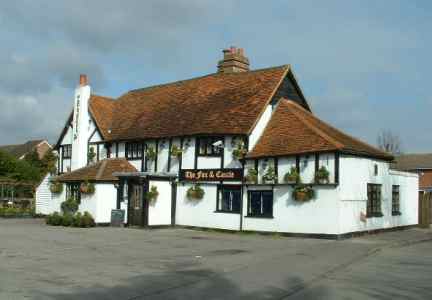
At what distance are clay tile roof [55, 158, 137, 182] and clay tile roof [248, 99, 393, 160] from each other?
7.57 metres

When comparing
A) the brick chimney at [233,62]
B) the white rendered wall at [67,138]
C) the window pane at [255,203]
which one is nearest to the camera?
the window pane at [255,203]

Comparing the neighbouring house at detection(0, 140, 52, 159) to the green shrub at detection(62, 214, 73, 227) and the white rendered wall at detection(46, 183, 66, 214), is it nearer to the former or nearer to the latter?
the white rendered wall at detection(46, 183, 66, 214)

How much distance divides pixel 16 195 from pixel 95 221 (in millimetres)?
14859

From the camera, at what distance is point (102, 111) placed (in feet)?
111

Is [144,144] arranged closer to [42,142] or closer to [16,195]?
[16,195]

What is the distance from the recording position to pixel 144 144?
29609 mm

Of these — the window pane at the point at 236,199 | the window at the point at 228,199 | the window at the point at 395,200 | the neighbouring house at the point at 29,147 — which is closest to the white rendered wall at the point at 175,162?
the window at the point at 228,199

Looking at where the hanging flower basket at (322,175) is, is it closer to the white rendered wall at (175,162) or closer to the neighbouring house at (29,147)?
the white rendered wall at (175,162)

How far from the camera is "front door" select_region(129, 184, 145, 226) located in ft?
89.0

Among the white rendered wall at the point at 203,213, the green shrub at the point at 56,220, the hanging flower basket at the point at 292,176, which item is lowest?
the green shrub at the point at 56,220

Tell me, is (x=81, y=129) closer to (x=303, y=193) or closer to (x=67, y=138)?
(x=67, y=138)

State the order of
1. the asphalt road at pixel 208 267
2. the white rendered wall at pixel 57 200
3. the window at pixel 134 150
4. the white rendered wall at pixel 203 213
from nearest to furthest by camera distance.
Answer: the asphalt road at pixel 208 267
the white rendered wall at pixel 203 213
the window at pixel 134 150
the white rendered wall at pixel 57 200

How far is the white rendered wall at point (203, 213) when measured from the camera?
2558cm

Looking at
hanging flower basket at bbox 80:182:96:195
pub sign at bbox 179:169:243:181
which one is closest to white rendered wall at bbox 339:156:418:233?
pub sign at bbox 179:169:243:181
